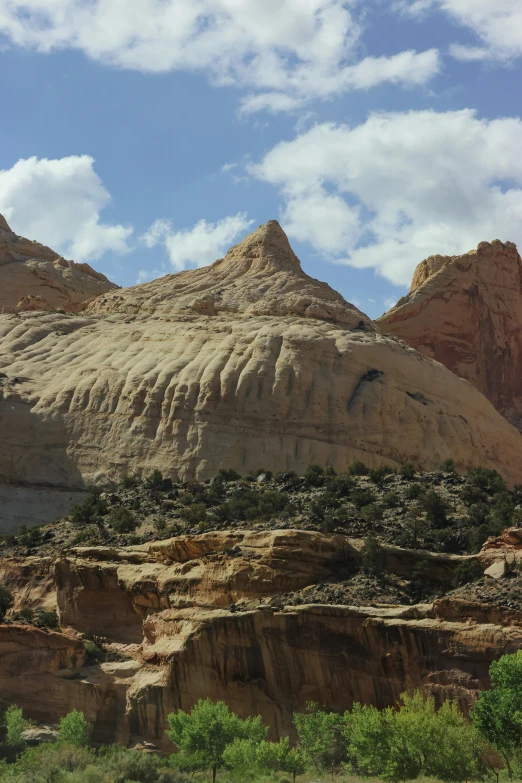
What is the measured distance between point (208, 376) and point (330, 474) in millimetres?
12595

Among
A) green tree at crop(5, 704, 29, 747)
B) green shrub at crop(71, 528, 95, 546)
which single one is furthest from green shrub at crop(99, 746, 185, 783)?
green shrub at crop(71, 528, 95, 546)

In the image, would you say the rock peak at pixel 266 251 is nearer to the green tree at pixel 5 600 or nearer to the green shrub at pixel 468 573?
the green tree at pixel 5 600

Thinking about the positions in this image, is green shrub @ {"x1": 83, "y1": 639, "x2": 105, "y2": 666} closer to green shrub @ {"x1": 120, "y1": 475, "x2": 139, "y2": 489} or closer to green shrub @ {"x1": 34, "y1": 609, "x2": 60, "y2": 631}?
green shrub @ {"x1": 34, "y1": 609, "x2": 60, "y2": 631}

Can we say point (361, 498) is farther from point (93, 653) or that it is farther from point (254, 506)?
point (93, 653)

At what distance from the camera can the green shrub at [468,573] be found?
42156 mm

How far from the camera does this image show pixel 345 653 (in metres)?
40.3

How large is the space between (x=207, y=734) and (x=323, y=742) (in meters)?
3.43

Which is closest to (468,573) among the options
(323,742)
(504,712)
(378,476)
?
(504,712)

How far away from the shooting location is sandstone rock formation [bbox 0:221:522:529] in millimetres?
66375

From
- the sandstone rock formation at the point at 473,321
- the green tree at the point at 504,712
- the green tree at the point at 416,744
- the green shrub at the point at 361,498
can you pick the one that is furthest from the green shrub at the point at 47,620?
the sandstone rock formation at the point at 473,321

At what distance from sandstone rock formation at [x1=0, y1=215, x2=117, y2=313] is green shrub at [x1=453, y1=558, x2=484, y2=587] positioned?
67.9 metres

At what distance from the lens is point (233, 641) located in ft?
139

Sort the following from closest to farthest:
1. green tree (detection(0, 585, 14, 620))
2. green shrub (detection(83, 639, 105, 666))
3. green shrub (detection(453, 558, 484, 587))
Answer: green shrub (detection(453, 558, 484, 587)), green shrub (detection(83, 639, 105, 666)), green tree (detection(0, 585, 14, 620))

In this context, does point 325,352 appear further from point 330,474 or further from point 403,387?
Result: point 330,474
